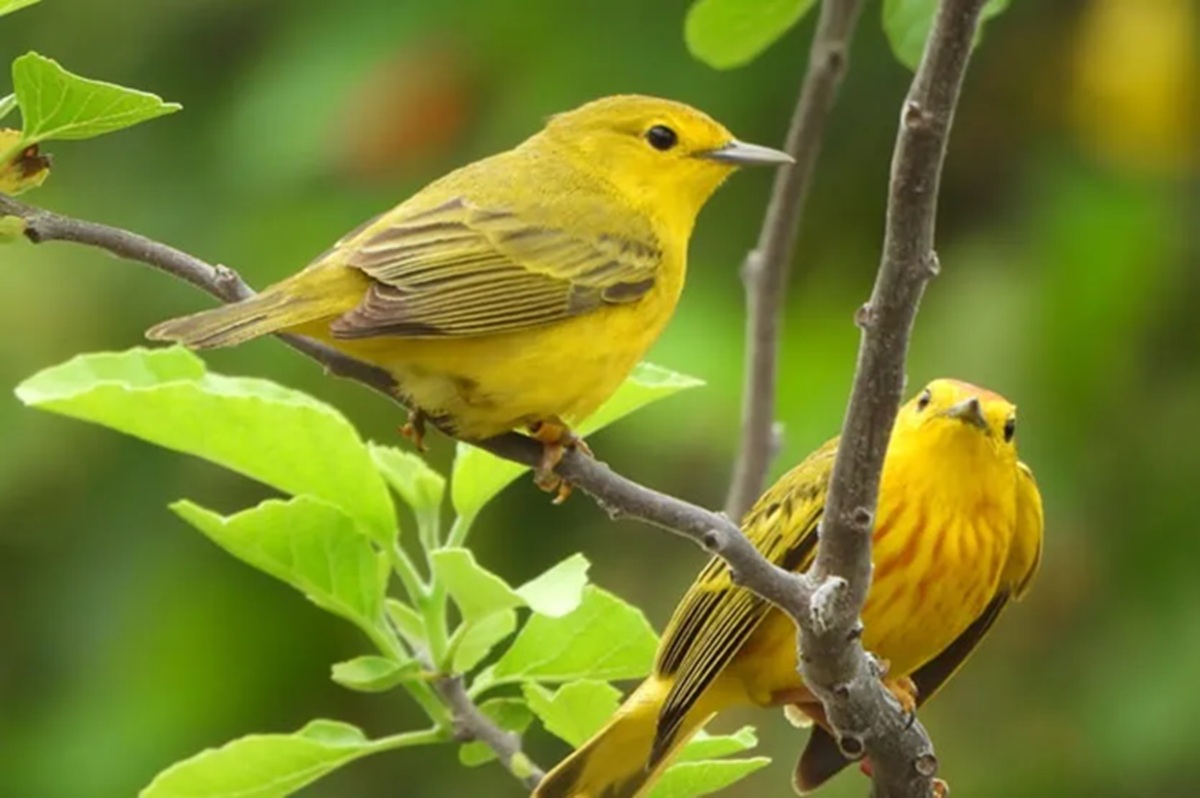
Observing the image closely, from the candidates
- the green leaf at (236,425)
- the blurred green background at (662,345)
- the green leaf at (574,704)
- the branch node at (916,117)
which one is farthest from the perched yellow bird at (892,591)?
the blurred green background at (662,345)

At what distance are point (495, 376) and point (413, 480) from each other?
19 centimetres

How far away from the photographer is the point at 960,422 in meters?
3.45

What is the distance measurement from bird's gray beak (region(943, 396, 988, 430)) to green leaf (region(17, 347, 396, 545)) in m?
0.96

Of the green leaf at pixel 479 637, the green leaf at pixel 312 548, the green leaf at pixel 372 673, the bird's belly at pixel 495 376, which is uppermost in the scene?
the bird's belly at pixel 495 376

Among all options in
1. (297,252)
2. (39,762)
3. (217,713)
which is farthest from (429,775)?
(297,252)

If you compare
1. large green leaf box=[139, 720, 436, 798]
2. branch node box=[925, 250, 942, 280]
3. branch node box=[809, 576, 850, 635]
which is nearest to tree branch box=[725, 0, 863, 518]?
large green leaf box=[139, 720, 436, 798]

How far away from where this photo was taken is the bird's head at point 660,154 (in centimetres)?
384

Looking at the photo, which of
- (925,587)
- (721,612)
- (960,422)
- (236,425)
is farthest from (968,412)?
(236,425)

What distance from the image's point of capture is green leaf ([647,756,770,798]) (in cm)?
272

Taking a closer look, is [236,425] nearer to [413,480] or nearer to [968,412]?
[413,480]

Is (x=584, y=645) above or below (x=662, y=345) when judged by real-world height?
above

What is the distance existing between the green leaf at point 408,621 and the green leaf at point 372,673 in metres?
0.09

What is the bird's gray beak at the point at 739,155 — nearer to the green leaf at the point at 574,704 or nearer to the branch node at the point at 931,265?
the green leaf at the point at 574,704

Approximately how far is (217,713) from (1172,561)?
7.52 feet
